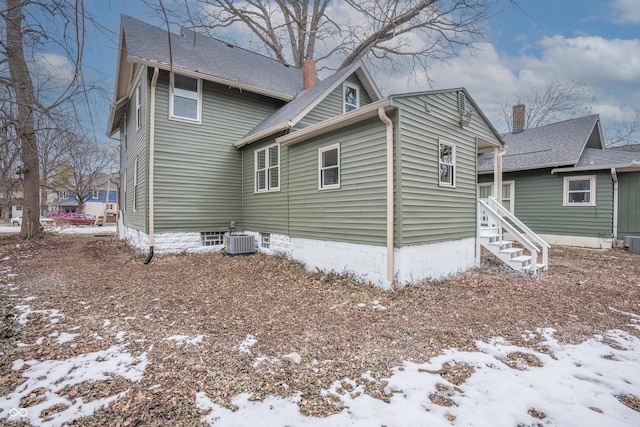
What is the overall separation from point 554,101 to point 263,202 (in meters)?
26.3

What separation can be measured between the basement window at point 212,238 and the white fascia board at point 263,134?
10.3 feet

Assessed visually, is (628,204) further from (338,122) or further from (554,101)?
(554,101)

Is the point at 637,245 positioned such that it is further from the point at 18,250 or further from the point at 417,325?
the point at 18,250

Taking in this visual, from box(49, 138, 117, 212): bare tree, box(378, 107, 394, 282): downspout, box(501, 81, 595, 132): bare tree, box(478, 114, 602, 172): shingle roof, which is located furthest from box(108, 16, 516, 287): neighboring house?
box(49, 138, 117, 212): bare tree

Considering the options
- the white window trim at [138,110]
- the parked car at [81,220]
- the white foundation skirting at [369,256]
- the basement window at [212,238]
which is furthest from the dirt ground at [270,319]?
the parked car at [81,220]

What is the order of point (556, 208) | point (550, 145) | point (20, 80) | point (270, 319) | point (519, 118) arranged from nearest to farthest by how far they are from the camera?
point (270, 319), point (20, 80), point (556, 208), point (550, 145), point (519, 118)

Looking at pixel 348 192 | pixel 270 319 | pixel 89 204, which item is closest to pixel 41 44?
pixel 270 319

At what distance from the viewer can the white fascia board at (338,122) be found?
551 cm

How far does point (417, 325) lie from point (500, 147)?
683 centimetres

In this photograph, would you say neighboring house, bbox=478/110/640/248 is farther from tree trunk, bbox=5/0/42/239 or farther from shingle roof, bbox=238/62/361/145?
tree trunk, bbox=5/0/42/239

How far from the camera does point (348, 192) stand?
643 centimetres

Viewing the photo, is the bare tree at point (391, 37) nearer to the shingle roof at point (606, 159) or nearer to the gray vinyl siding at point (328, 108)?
the gray vinyl siding at point (328, 108)

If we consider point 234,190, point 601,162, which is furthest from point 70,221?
point 601,162

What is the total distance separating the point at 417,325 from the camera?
4.09 m
